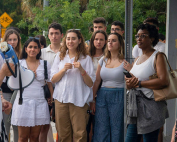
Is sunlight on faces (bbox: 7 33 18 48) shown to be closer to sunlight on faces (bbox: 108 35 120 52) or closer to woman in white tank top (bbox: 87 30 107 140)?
woman in white tank top (bbox: 87 30 107 140)

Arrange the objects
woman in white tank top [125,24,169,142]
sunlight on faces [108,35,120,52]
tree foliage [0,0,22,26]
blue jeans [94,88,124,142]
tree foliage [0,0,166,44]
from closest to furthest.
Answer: woman in white tank top [125,24,169,142] < blue jeans [94,88,124,142] < sunlight on faces [108,35,120,52] < tree foliage [0,0,166,44] < tree foliage [0,0,22,26]

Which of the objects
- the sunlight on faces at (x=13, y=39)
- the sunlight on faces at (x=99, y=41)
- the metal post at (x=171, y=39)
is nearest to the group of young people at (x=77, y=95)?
the sunlight on faces at (x=99, y=41)

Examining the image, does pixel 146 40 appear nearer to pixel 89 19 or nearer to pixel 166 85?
pixel 166 85

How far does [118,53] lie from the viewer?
5059 mm

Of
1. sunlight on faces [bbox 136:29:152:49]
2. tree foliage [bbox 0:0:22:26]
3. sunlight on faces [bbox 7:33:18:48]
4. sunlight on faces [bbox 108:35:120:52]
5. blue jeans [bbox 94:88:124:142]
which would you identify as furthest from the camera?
tree foliage [bbox 0:0:22:26]

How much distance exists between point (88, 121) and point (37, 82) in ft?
3.29

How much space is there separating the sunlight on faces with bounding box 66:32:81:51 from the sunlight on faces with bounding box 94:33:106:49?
382 millimetres

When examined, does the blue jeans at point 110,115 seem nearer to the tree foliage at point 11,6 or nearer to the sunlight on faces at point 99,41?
the sunlight on faces at point 99,41

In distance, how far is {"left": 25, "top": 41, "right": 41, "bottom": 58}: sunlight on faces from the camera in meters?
5.16

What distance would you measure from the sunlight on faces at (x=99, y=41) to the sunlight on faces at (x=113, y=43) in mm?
376

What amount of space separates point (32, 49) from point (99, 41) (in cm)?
111

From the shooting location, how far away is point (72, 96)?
4.84m

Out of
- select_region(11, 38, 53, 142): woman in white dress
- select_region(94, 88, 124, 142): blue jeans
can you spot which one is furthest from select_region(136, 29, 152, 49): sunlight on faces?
select_region(11, 38, 53, 142): woman in white dress

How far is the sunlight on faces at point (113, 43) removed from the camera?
501 centimetres
